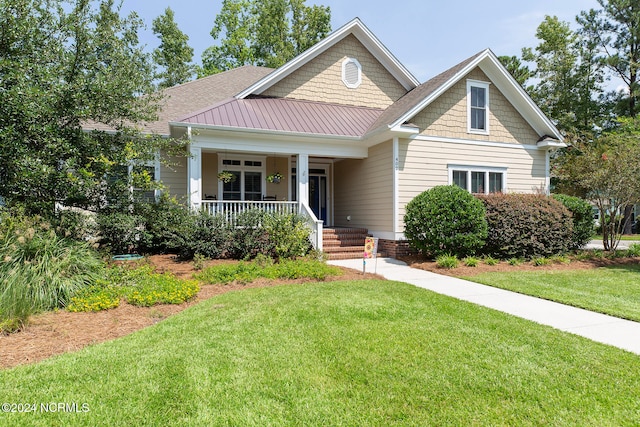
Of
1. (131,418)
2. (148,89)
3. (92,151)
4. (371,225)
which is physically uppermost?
(148,89)

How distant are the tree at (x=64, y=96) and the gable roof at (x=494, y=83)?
22.1 ft

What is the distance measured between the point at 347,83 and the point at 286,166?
4.05 m

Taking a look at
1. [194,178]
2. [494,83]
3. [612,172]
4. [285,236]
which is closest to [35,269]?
[285,236]

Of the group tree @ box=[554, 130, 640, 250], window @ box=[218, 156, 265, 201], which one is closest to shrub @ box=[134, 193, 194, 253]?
window @ box=[218, 156, 265, 201]

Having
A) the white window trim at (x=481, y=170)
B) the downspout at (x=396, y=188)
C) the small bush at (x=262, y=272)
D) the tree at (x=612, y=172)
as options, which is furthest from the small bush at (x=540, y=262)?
the small bush at (x=262, y=272)


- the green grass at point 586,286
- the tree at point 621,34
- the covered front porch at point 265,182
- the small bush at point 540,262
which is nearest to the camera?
the green grass at point 586,286

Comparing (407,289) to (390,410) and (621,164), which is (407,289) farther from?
(621,164)

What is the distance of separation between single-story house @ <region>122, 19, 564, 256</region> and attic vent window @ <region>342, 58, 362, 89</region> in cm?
4

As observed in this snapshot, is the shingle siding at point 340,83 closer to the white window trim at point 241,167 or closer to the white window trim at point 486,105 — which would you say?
the white window trim at point 241,167

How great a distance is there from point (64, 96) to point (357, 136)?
25.7 feet

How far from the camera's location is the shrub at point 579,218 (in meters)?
11.1

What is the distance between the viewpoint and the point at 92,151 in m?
6.96

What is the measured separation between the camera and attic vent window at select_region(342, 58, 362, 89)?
46.0 ft

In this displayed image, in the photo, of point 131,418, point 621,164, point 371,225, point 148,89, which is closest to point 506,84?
point 621,164
